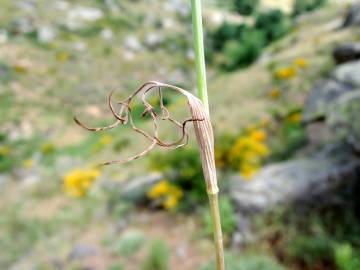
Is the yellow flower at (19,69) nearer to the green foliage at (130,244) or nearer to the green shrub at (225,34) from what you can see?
the green shrub at (225,34)

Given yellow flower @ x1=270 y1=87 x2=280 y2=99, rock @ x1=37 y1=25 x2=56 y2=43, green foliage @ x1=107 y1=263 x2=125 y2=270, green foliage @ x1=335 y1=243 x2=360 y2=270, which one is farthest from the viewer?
rock @ x1=37 y1=25 x2=56 y2=43

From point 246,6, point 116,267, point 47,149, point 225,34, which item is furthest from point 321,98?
point 246,6

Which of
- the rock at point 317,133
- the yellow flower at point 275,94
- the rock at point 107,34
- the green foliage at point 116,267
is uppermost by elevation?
the rock at point 107,34

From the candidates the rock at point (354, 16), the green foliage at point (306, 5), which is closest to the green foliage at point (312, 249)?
the rock at point (354, 16)

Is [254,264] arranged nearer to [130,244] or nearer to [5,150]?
[130,244]

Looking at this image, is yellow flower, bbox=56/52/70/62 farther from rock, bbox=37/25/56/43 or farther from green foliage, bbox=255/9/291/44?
green foliage, bbox=255/9/291/44

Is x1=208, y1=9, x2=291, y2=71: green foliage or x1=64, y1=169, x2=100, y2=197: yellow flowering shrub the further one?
x1=208, y1=9, x2=291, y2=71: green foliage

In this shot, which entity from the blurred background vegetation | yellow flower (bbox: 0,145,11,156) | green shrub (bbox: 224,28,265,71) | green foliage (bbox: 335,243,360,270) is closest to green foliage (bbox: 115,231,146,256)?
the blurred background vegetation
